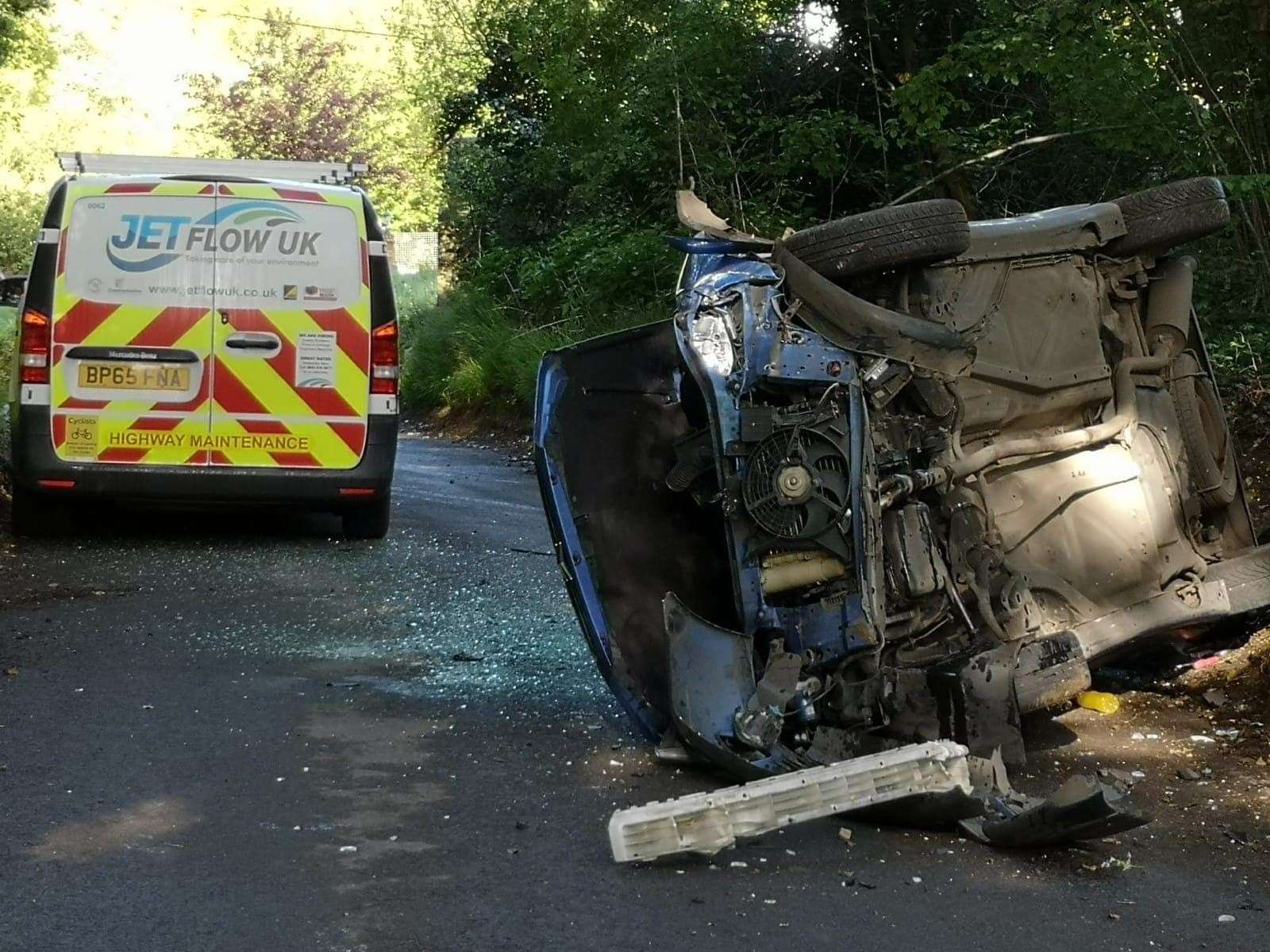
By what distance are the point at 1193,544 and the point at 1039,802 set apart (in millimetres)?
2261

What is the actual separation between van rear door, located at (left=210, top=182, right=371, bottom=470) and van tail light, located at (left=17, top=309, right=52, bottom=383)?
91 centimetres

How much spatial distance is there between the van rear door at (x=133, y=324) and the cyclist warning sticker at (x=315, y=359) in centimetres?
52

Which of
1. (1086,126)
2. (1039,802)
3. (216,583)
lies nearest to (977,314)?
(1039,802)

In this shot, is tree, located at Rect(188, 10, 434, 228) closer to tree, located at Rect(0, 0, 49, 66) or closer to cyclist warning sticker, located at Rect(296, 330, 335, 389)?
tree, located at Rect(0, 0, 49, 66)

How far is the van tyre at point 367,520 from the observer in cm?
1034

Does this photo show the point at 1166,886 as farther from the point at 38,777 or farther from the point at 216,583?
the point at 216,583

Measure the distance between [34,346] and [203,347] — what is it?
0.91 meters

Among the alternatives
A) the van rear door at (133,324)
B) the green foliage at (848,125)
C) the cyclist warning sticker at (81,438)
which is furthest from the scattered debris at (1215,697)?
the cyclist warning sticker at (81,438)

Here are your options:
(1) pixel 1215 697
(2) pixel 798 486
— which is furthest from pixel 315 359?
(1) pixel 1215 697

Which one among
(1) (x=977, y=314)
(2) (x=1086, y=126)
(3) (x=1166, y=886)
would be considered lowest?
(3) (x=1166, y=886)

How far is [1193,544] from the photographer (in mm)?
6730

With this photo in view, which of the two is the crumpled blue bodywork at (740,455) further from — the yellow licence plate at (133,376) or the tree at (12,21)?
the tree at (12,21)

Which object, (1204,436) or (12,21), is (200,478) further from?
(12,21)

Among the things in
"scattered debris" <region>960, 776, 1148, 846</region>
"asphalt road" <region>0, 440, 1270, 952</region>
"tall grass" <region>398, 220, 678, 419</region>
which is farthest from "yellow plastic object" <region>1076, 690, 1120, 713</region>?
"tall grass" <region>398, 220, 678, 419</region>
